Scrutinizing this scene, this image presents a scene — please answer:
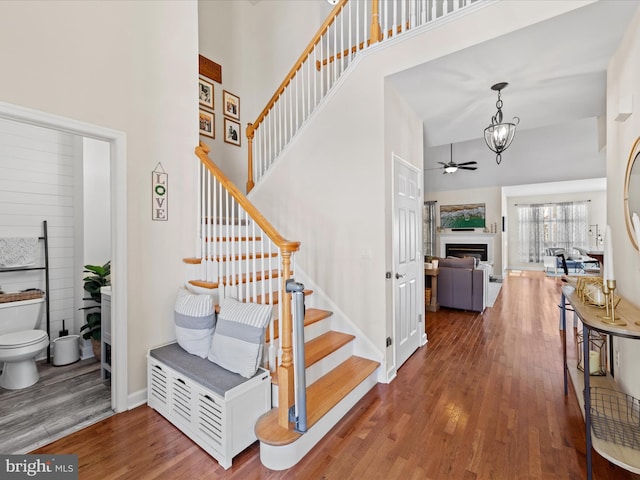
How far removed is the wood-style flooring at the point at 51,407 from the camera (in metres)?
2.05

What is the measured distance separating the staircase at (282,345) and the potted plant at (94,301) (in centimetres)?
130

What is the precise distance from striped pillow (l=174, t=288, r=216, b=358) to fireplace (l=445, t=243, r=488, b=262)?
9655 millimetres

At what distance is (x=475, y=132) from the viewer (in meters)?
4.46

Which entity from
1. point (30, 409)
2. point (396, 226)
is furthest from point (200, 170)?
point (30, 409)

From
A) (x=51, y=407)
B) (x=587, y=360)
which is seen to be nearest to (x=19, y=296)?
(x=51, y=407)

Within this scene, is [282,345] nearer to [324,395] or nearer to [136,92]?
[324,395]

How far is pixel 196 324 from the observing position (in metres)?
2.35

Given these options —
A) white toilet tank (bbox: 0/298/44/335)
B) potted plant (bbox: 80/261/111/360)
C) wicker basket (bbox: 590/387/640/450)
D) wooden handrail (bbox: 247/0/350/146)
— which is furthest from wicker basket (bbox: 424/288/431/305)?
white toilet tank (bbox: 0/298/44/335)

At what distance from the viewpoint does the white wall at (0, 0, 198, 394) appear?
199 cm

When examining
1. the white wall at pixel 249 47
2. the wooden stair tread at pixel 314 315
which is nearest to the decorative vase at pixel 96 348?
the wooden stair tread at pixel 314 315

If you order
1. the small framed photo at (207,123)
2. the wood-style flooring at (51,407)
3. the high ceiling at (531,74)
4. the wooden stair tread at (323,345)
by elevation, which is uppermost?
the small framed photo at (207,123)

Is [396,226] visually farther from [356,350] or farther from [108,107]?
[108,107]

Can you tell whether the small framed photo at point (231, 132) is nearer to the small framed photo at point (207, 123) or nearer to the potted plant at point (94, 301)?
the small framed photo at point (207, 123)

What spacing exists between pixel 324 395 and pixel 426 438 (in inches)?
29.8
